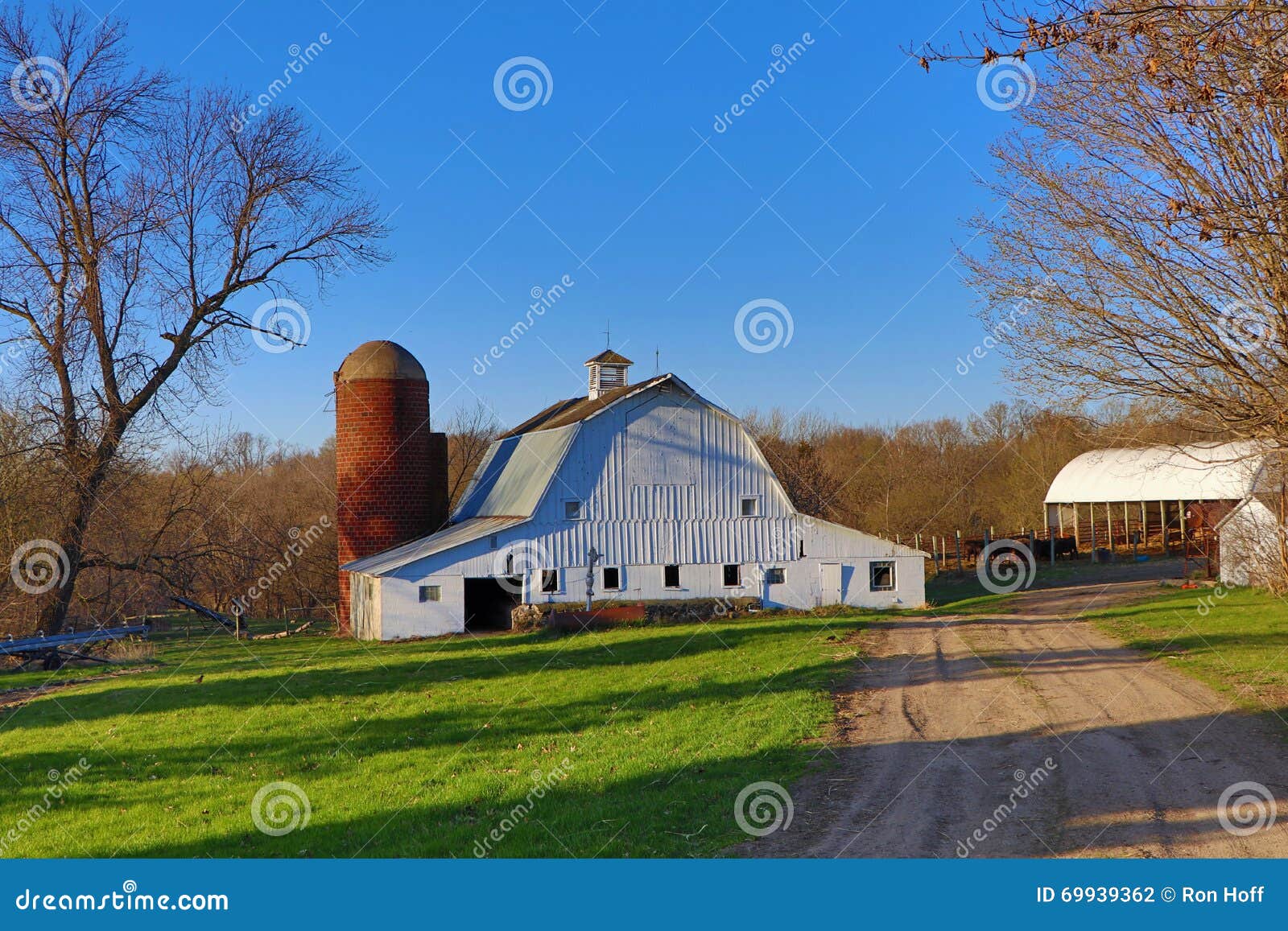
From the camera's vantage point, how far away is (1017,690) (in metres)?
15.1

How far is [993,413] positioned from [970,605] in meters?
48.9

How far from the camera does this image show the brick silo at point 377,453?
3203 cm

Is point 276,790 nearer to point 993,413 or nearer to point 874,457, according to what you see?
point 874,457

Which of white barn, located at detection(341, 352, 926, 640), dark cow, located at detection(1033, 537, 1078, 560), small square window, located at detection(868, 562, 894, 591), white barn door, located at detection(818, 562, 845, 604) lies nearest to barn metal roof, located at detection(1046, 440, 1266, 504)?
dark cow, located at detection(1033, 537, 1078, 560)

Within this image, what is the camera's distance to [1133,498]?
1784 inches

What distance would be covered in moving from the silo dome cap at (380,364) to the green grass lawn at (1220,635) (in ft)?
70.1

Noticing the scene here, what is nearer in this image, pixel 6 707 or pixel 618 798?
pixel 618 798

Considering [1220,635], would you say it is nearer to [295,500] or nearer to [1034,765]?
[1034,765]

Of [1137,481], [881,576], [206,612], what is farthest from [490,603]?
[1137,481]

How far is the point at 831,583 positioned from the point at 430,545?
12161 millimetres

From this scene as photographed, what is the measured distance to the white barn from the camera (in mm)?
28469

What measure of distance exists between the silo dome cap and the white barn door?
14237mm

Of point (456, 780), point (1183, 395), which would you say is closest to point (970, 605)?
point (1183, 395)

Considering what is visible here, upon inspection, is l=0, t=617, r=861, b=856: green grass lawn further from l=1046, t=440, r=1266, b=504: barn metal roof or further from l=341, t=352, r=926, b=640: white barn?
l=1046, t=440, r=1266, b=504: barn metal roof
